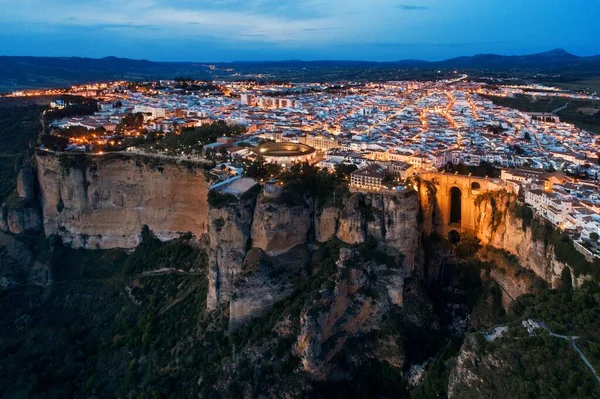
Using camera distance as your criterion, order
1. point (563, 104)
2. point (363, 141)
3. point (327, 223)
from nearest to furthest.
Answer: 1. point (327, 223)
2. point (363, 141)
3. point (563, 104)

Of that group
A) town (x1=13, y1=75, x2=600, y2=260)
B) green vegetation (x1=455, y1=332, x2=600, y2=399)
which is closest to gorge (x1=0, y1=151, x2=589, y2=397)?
green vegetation (x1=455, y1=332, x2=600, y2=399)

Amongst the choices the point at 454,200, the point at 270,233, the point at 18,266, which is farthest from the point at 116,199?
the point at 454,200

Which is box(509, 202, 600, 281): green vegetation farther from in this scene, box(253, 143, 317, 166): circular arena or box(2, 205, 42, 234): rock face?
box(2, 205, 42, 234): rock face

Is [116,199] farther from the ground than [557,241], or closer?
closer

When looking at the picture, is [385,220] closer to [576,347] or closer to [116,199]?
[576,347]

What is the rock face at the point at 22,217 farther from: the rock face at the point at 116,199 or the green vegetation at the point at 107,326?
the green vegetation at the point at 107,326

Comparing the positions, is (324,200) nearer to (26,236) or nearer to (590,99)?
(26,236)

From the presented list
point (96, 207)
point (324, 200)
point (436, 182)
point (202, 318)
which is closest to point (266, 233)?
point (324, 200)

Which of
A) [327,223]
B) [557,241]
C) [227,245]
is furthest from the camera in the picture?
[227,245]
